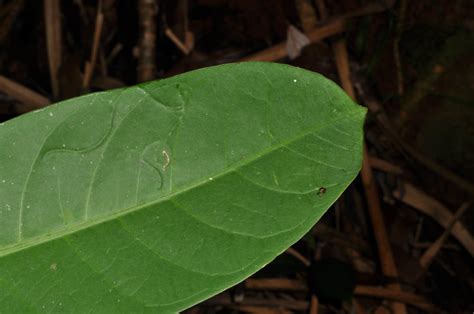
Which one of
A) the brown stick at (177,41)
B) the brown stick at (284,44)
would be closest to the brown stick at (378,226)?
the brown stick at (284,44)

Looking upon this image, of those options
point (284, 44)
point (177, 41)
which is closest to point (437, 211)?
point (284, 44)

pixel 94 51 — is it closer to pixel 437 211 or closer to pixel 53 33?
pixel 53 33

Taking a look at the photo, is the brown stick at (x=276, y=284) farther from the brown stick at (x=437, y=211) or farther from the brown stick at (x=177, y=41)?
the brown stick at (x=177, y=41)

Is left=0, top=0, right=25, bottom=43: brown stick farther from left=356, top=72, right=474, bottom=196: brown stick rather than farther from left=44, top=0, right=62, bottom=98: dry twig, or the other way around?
left=356, top=72, right=474, bottom=196: brown stick

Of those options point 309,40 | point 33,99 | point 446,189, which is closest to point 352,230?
point 446,189

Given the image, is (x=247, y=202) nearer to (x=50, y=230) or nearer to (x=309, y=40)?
(x=50, y=230)

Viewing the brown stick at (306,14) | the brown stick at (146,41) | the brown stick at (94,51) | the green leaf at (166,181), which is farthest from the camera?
the brown stick at (306,14)

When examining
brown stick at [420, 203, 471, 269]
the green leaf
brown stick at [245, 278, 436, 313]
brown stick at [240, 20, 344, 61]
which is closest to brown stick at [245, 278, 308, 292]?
brown stick at [245, 278, 436, 313]
